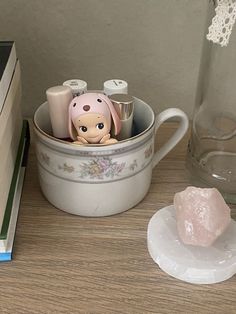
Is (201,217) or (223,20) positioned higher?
(223,20)

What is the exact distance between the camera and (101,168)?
0.43 meters

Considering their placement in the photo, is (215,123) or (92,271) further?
(215,123)

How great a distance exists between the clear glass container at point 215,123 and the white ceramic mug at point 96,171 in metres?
0.06

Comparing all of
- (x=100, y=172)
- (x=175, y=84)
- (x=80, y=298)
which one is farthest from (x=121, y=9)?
(x=80, y=298)

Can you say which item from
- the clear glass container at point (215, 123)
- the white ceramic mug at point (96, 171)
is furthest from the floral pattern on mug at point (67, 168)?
the clear glass container at point (215, 123)

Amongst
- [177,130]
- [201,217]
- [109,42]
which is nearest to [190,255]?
[201,217]

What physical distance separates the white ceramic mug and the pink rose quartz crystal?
0.06 meters

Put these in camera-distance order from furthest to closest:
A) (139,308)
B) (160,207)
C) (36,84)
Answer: (36,84) < (160,207) < (139,308)

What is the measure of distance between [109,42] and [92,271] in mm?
284

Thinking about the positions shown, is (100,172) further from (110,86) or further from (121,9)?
(121,9)

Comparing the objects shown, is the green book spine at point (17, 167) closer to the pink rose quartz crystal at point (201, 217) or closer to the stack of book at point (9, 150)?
the stack of book at point (9, 150)

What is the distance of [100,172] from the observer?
43cm

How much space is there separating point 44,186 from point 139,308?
15 centimetres

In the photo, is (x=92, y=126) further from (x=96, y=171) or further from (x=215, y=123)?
(x=215, y=123)
